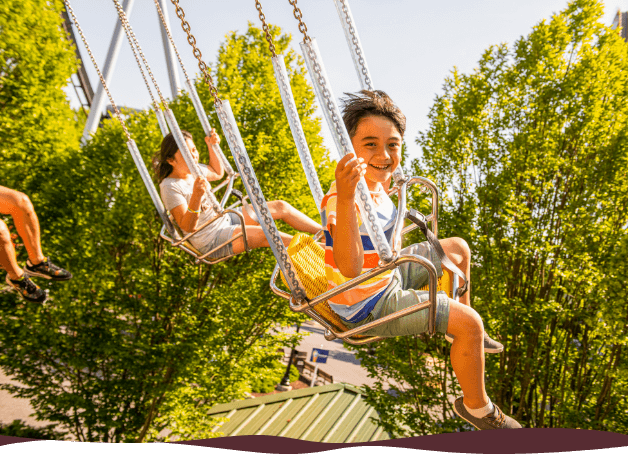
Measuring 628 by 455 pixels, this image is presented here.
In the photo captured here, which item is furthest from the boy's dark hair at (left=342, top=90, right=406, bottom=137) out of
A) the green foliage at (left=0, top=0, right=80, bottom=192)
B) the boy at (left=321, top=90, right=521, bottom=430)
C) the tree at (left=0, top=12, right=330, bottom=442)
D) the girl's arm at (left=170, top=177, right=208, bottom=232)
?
the green foliage at (left=0, top=0, right=80, bottom=192)

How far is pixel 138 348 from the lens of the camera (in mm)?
6375

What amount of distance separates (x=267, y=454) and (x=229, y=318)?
10.4ft

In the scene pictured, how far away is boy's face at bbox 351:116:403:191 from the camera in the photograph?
1.65 m

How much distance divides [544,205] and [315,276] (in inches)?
230

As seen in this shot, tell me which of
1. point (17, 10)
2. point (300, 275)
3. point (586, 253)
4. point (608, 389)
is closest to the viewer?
point (300, 275)

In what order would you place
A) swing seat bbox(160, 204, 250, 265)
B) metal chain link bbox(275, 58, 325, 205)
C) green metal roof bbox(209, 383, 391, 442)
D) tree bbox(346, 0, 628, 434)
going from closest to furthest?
metal chain link bbox(275, 58, 325, 205) → swing seat bbox(160, 204, 250, 265) → tree bbox(346, 0, 628, 434) → green metal roof bbox(209, 383, 391, 442)

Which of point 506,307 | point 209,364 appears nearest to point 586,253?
point 506,307

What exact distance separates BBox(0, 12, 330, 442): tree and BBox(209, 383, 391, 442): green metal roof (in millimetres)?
3916

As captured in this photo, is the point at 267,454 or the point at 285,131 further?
the point at 285,131

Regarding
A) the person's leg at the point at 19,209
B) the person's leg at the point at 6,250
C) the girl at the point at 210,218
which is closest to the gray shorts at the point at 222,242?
the girl at the point at 210,218

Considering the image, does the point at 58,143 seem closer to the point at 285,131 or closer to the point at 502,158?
the point at 285,131

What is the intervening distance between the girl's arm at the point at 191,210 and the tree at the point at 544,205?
439cm

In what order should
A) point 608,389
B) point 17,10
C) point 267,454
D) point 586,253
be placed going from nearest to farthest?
point 267,454
point 17,10
point 586,253
point 608,389

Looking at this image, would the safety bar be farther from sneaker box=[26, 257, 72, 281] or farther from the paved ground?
the paved ground
